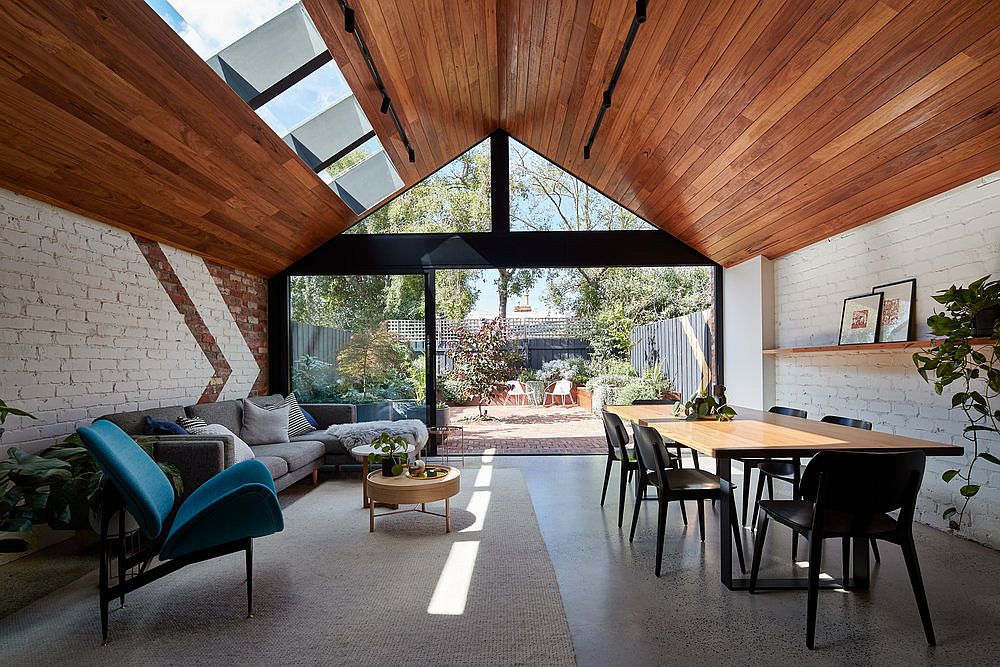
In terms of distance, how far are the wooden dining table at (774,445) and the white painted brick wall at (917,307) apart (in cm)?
94

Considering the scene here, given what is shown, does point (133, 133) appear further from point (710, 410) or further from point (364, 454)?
point (710, 410)

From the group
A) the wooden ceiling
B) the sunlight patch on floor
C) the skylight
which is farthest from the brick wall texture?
the sunlight patch on floor

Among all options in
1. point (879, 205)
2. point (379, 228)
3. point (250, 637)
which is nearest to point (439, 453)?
point (379, 228)

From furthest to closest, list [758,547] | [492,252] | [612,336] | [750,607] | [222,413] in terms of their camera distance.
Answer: [612,336] → [492,252] → [222,413] → [758,547] → [750,607]

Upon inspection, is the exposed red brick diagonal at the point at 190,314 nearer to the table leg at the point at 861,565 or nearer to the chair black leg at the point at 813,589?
the chair black leg at the point at 813,589

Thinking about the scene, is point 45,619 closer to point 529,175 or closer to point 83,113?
point 83,113

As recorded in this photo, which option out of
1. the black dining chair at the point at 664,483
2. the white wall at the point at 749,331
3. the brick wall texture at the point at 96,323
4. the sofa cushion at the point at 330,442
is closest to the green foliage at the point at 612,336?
the white wall at the point at 749,331

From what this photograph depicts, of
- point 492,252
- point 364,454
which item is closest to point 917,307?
point 492,252

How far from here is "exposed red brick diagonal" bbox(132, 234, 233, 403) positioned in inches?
196

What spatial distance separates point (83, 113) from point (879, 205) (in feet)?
16.7

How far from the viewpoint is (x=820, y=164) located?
4129 mm

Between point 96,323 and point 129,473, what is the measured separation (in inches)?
84.4

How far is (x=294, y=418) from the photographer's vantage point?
6176mm

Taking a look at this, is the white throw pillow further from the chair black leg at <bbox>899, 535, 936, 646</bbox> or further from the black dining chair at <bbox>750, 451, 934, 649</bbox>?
the chair black leg at <bbox>899, 535, 936, 646</bbox>
